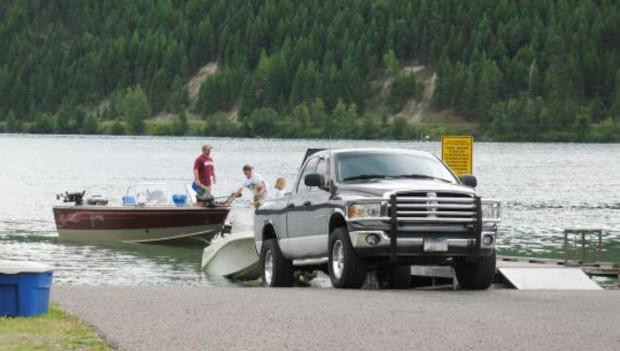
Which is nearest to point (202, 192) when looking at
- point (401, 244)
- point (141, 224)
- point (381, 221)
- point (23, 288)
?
point (141, 224)

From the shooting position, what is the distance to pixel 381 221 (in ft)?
62.8

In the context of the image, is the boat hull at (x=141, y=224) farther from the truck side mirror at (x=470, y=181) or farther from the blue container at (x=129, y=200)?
the truck side mirror at (x=470, y=181)

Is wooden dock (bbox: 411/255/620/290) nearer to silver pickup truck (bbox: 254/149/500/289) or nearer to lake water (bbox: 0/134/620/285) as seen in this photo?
silver pickup truck (bbox: 254/149/500/289)

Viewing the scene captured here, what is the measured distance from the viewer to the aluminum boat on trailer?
132ft

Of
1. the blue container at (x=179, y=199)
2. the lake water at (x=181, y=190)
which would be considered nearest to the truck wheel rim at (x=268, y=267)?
the lake water at (x=181, y=190)

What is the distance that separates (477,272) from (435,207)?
1.40 meters

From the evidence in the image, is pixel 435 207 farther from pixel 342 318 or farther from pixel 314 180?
pixel 342 318

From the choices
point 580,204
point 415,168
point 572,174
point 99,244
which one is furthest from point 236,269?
point 572,174

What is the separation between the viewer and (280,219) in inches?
854

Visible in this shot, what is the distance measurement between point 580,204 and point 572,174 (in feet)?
148

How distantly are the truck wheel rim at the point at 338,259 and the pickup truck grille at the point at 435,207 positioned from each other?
102 cm

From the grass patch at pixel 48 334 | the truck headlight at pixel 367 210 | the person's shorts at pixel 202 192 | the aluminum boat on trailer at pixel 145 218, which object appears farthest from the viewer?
the aluminum boat on trailer at pixel 145 218

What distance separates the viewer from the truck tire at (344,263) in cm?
1931

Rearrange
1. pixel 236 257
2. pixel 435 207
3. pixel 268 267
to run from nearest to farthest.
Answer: pixel 435 207
pixel 268 267
pixel 236 257
